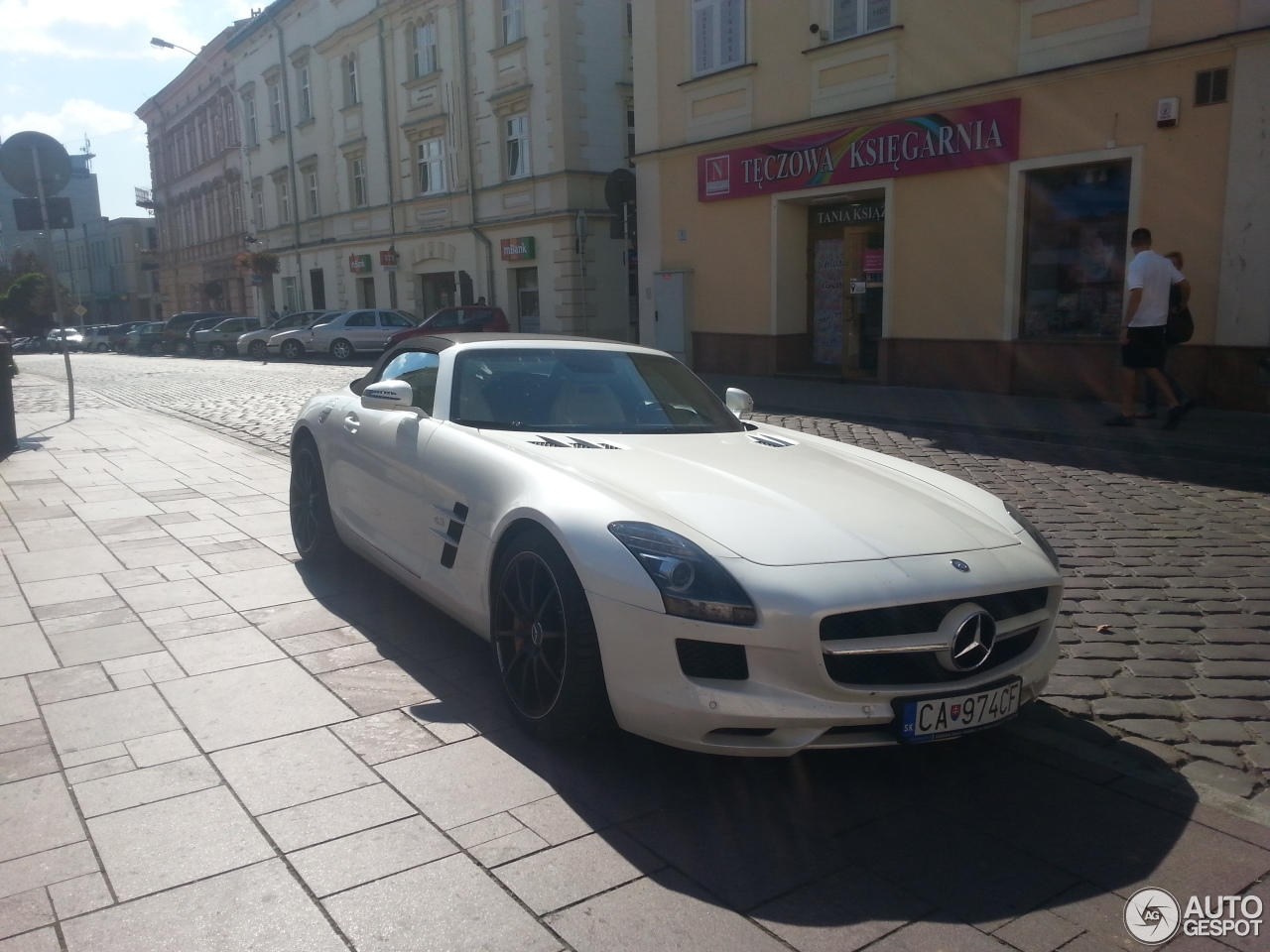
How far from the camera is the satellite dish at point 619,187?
19.8 metres

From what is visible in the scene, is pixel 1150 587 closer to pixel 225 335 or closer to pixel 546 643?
pixel 546 643

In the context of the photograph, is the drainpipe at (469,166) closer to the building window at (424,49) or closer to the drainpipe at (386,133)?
the building window at (424,49)

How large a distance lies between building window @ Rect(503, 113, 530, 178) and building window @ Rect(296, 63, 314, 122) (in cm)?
1405

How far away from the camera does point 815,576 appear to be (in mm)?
3117

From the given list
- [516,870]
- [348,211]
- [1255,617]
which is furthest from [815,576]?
[348,211]

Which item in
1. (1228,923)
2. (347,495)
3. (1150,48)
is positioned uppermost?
(1150,48)

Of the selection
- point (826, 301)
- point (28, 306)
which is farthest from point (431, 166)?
point (28, 306)

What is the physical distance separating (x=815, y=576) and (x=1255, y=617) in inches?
119

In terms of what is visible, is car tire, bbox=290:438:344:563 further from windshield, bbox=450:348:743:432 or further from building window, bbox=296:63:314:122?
building window, bbox=296:63:314:122

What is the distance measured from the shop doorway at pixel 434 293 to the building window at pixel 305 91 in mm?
10535

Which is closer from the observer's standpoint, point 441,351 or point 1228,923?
point 1228,923

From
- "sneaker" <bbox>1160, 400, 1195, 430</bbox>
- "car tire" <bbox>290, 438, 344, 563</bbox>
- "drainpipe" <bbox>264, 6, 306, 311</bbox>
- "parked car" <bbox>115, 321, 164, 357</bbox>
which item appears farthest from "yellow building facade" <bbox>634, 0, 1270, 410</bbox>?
"parked car" <bbox>115, 321, 164, 357</bbox>

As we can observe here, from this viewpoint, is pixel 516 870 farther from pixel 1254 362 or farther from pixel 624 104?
pixel 624 104

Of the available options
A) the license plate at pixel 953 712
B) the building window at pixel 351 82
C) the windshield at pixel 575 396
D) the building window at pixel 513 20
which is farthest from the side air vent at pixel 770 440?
the building window at pixel 351 82
